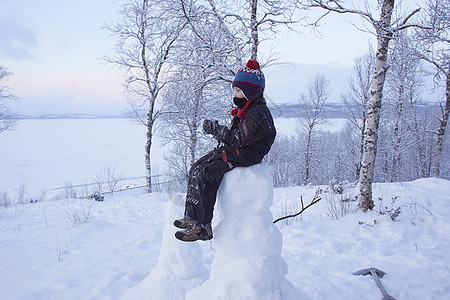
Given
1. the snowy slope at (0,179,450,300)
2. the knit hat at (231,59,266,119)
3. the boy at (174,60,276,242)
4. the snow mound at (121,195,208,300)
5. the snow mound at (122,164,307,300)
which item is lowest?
the snowy slope at (0,179,450,300)

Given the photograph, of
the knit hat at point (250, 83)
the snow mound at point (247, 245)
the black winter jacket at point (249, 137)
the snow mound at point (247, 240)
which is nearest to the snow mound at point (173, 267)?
the snow mound at point (247, 245)

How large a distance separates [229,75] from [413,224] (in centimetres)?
524

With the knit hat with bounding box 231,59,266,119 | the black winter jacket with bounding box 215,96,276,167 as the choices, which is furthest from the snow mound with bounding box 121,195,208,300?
the knit hat with bounding box 231,59,266,119

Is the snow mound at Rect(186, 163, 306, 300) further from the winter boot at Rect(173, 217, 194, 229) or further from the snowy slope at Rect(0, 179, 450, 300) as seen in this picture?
the snowy slope at Rect(0, 179, 450, 300)

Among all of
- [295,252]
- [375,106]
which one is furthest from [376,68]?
[295,252]

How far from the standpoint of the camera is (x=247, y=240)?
1981mm

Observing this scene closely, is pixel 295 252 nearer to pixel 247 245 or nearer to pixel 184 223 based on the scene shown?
pixel 247 245

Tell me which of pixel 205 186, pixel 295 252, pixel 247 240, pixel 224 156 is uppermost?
pixel 224 156

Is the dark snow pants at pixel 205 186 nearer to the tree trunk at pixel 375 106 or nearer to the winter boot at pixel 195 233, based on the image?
the winter boot at pixel 195 233

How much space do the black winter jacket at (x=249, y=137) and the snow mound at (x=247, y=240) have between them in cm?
11

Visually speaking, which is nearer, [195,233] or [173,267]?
[195,233]

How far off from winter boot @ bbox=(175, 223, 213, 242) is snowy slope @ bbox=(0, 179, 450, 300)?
1.71m

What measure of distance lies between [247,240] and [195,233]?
0.40 meters

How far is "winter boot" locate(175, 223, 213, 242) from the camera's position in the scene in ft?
6.43
